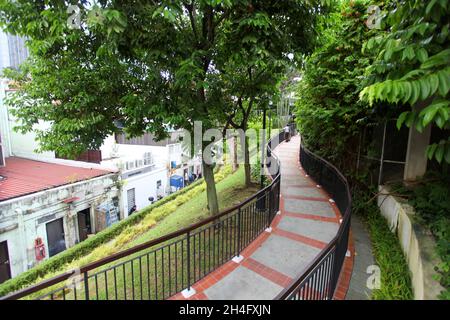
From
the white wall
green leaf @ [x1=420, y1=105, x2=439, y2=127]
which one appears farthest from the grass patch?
the white wall

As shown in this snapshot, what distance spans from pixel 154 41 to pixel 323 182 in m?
6.58

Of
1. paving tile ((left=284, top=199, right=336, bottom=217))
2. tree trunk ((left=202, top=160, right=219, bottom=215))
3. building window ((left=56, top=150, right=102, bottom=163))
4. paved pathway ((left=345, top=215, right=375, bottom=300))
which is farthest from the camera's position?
building window ((left=56, top=150, right=102, bottom=163))

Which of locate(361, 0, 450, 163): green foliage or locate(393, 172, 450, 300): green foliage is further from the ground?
locate(361, 0, 450, 163): green foliage

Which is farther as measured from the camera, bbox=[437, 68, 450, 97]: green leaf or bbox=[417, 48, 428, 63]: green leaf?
bbox=[417, 48, 428, 63]: green leaf

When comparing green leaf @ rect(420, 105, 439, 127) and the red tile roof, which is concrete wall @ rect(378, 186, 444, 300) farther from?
the red tile roof

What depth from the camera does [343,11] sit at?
21.3 feet

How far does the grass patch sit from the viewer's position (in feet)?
10.4

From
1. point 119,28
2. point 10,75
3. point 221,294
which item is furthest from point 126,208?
point 119,28

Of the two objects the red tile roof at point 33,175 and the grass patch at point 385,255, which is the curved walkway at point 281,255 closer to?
the grass patch at point 385,255

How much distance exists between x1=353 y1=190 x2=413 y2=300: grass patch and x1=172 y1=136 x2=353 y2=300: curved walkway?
52 centimetres

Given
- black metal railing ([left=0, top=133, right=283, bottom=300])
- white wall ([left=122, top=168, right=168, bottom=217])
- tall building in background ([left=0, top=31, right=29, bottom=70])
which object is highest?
tall building in background ([left=0, top=31, right=29, bottom=70])

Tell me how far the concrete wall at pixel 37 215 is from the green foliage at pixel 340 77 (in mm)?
10738

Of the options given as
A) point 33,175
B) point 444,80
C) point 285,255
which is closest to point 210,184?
point 285,255

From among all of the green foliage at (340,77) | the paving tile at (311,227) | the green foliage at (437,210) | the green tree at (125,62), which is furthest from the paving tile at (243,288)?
the green foliage at (340,77)
